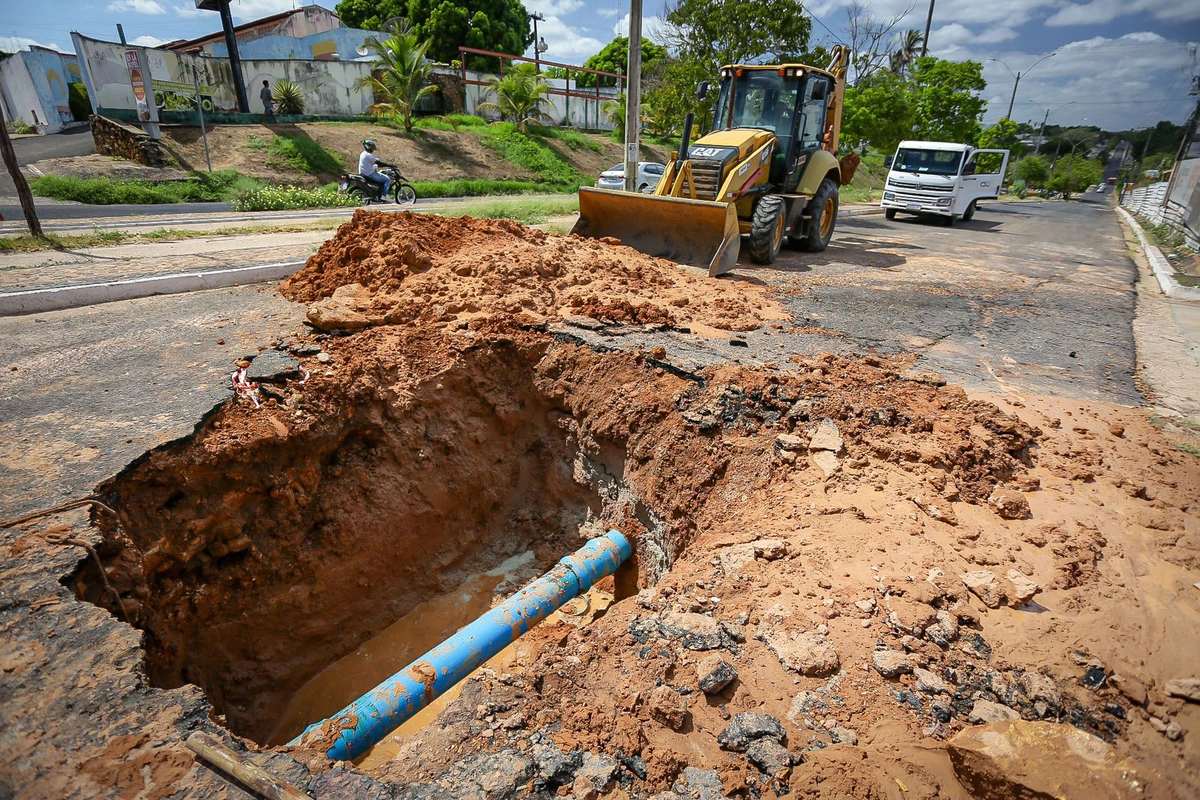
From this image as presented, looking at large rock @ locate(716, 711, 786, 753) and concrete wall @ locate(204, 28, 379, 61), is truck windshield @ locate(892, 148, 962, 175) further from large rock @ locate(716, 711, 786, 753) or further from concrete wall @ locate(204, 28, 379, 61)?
concrete wall @ locate(204, 28, 379, 61)

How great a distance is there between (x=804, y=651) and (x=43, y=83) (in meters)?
33.6

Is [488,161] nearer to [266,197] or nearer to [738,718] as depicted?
[266,197]

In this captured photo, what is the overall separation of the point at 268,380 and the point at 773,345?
434 centimetres

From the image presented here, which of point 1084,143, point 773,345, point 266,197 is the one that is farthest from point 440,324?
point 1084,143

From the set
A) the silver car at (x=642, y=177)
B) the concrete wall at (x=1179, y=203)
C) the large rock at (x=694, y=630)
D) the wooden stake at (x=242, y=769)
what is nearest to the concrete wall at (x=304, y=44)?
the silver car at (x=642, y=177)

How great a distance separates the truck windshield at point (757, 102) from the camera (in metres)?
9.72

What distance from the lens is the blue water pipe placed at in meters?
2.85

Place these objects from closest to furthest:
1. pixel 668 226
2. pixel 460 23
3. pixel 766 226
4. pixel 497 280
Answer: pixel 497 280 → pixel 668 226 → pixel 766 226 → pixel 460 23

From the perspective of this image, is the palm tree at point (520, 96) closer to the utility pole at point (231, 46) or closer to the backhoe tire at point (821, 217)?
the utility pole at point (231, 46)

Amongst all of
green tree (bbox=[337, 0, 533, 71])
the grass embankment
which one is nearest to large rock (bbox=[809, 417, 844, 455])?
the grass embankment

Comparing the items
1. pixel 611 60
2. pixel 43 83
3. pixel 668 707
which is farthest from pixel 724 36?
pixel 611 60

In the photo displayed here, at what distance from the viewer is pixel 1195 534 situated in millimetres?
3271

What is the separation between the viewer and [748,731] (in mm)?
2254

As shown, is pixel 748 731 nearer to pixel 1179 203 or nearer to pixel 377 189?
pixel 377 189
